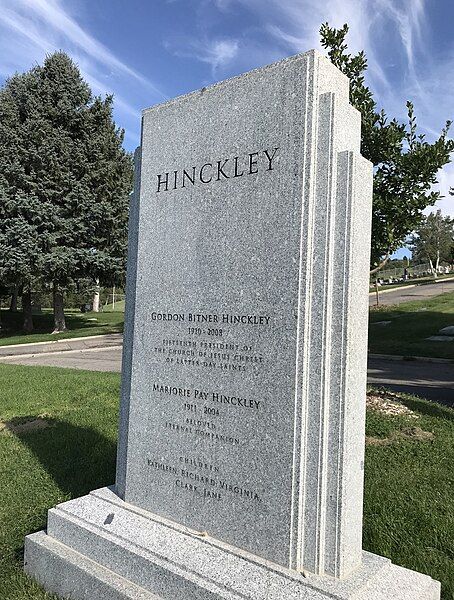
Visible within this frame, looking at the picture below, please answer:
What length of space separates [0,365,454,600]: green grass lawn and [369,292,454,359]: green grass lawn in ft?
→ 26.3

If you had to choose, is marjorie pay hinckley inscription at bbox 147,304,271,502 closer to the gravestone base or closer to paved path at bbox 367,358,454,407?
the gravestone base

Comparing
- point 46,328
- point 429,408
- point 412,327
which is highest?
point 412,327

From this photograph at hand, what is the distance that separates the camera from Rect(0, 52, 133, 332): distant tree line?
72.2 feet

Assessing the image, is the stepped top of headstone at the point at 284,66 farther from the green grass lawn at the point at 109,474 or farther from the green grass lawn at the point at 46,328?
the green grass lawn at the point at 46,328

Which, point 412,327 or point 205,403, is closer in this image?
point 205,403

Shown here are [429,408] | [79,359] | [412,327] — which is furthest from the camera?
[412,327]

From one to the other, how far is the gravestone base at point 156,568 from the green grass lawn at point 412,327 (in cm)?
1326

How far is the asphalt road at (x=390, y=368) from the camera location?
395 inches

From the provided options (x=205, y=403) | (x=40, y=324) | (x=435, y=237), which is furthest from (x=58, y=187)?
(x=435, y=237)

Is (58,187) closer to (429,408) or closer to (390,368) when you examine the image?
(390,368)

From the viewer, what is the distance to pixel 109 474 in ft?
16.8

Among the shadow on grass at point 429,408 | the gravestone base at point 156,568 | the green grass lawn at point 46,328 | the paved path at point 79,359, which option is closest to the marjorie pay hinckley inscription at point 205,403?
the gravestone base at point 156,568

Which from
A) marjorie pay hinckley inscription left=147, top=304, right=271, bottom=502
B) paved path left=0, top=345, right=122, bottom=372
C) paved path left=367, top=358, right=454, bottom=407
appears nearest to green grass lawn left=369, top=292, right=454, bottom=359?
paved path left=367, top=358, right=454, bottom=407

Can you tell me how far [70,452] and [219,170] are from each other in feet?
13.3
